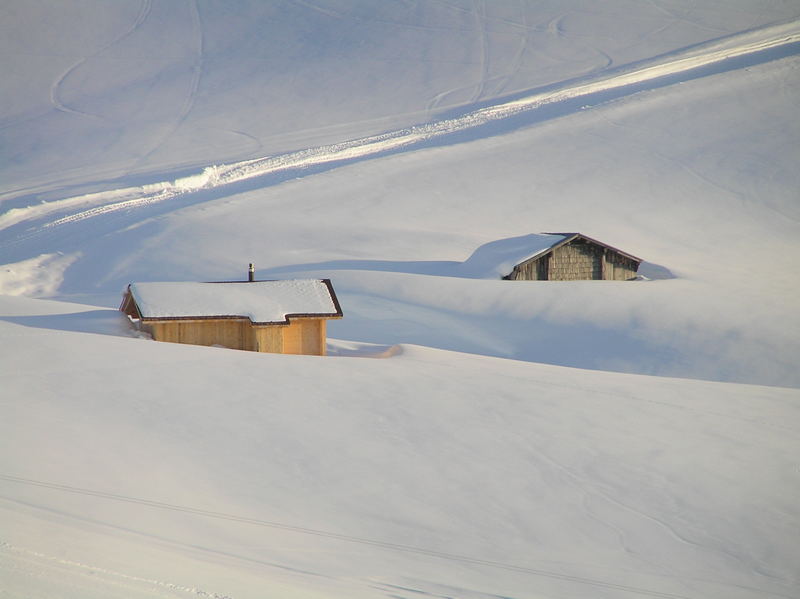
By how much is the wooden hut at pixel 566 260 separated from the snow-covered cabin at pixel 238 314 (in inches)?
444

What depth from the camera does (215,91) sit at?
2121 inches

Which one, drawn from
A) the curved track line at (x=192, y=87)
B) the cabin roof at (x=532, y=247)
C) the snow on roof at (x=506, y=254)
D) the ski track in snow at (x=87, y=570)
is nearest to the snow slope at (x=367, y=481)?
the ski track in snow at (x=87, y=570)

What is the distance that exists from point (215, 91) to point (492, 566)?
4896 centimetres

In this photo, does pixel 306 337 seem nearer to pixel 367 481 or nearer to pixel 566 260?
pixel 367 481

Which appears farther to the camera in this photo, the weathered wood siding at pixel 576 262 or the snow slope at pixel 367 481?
the weathered wood siding at pixel 576 262

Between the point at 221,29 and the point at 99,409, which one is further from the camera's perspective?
the point at 221,29

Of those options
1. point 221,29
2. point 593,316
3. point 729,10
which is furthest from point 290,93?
point 593,316

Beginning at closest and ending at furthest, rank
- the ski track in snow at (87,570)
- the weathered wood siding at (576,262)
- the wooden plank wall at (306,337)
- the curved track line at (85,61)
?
the ski track in snow at (87,570) → the wooden plank wall at (306,337) → the weathered wood siding at (576,262) → the curved track line at (85,61)

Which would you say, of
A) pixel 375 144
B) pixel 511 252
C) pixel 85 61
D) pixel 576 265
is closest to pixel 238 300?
pixel 511 252

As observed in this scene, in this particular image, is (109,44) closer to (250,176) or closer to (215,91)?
(215,91)

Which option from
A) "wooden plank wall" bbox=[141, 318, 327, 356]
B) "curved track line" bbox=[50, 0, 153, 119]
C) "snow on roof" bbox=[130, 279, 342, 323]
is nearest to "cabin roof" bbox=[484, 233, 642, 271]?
"snow on roof" bbox=[130, 279, 342, 323]

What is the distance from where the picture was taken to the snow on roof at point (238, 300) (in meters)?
14.5

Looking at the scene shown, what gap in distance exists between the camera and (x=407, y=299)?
82.8 feet

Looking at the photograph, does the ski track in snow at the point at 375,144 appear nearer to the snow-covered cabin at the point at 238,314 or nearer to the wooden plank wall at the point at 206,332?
the snow-covered cabin at the point at 238,314
